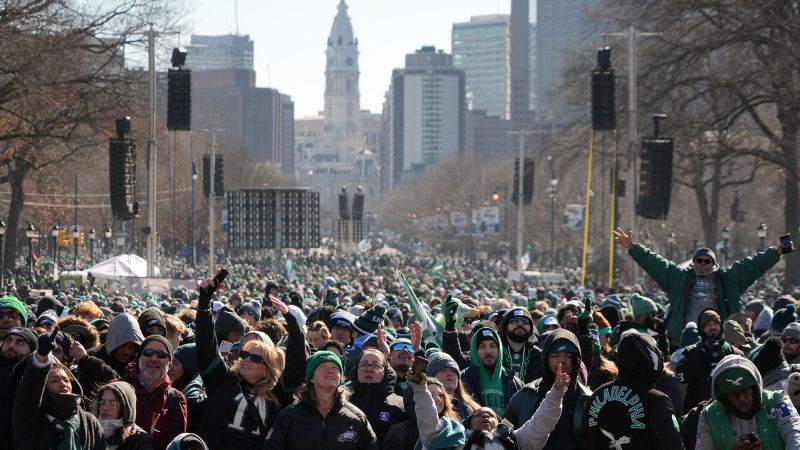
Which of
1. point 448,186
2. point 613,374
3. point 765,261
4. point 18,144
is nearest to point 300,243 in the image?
point 18,144

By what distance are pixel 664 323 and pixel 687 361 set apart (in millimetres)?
3828

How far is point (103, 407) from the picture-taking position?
9.20m

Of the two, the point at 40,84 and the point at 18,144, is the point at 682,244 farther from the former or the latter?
the point at 40,84

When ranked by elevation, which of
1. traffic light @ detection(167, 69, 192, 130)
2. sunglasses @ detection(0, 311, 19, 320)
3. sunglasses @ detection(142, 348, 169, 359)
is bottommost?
sunglasses @ detection(0, 311, 19, 320)

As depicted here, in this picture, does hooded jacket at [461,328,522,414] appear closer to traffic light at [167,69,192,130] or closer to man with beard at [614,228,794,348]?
man with beard at [614,228,794,348]

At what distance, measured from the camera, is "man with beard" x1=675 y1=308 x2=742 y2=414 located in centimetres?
1197

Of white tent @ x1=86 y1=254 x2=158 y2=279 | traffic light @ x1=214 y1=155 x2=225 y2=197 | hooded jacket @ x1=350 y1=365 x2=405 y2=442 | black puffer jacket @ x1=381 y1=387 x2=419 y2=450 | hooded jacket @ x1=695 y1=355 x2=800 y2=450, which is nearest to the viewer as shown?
hooded jacket @ x1=695 y1=355 x2=800 y2=450

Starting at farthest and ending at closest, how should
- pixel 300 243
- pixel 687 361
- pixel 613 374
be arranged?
1. pixel 300 243
2. pixel 687 361
3. pixel 613 374

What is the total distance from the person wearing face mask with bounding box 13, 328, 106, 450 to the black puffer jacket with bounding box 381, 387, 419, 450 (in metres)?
1.56

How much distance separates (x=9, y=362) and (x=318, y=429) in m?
2.26

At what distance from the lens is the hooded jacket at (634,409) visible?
8.62 meters

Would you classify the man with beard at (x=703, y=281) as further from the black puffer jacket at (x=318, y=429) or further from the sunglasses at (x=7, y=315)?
the black puffer jacket at (x=318, y=429)

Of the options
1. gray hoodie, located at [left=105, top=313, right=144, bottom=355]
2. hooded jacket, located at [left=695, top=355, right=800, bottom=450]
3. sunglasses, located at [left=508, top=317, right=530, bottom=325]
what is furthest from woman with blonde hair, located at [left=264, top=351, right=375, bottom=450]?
sunglasses, located at [left=508, top=317, right=530, bottom=325]

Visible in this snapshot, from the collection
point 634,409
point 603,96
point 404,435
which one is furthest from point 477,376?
point 603,96
